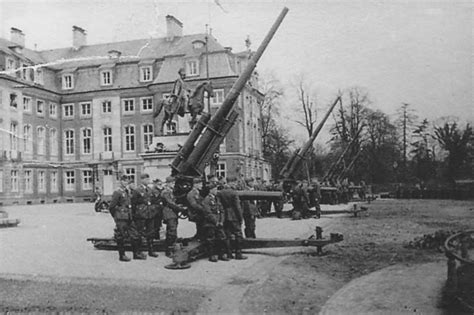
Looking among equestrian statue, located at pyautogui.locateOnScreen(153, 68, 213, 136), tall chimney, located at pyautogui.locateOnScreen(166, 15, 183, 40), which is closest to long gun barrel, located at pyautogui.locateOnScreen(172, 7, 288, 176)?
equestrian statue, located at pyautogui.locateOnScreen(153, 68, 213, 136)

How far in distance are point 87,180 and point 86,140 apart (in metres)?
3.16

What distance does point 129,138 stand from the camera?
3769cm

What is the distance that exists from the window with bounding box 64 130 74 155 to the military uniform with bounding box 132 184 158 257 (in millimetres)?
31855

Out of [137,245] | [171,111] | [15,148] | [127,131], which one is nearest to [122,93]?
[127,131]

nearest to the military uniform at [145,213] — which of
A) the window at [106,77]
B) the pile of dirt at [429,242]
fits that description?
the pile of dirt at [429,242]

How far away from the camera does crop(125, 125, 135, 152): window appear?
37.6m

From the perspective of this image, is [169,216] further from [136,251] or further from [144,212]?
[136,251]

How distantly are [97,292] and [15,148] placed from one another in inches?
1143

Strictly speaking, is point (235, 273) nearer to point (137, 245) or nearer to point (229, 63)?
point (137, 245)

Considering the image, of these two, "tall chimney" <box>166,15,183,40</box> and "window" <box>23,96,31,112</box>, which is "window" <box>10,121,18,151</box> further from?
"tall chimney" <box>166,15,183,40</box>

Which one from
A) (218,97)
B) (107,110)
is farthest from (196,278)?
(107,110)

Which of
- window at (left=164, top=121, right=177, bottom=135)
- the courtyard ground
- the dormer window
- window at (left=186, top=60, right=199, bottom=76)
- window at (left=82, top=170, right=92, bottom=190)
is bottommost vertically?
the courtyard ground

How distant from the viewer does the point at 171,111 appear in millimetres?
20047

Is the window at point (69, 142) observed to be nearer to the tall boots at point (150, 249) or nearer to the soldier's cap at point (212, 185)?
the tall boots at point (150, 249)
